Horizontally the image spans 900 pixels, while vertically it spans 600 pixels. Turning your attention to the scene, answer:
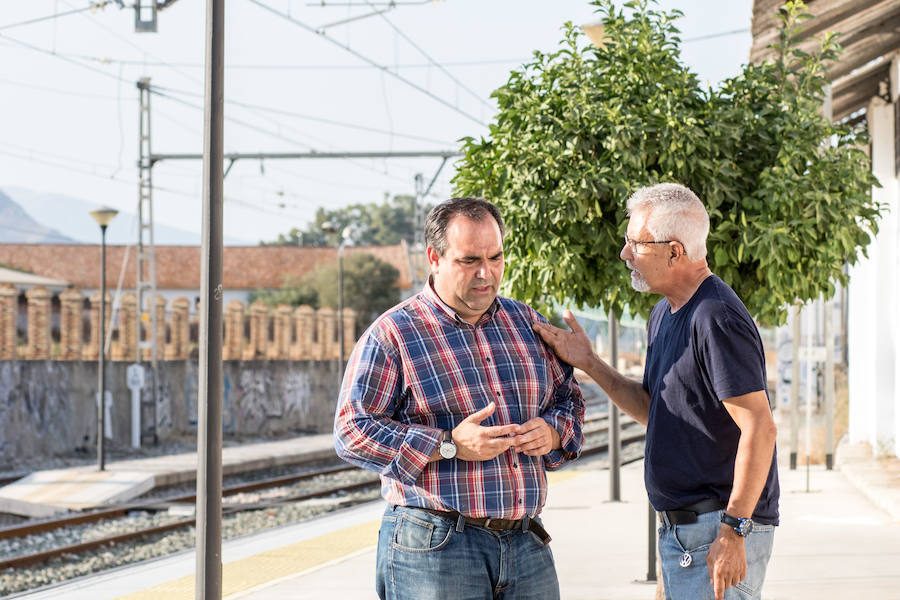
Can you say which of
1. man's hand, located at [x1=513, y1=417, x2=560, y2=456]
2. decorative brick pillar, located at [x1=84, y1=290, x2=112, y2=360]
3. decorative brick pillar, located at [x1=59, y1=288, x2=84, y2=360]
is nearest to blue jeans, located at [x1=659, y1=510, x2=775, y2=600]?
man's hand, located at [x1=513, y1=417, x2=560, y2=456]

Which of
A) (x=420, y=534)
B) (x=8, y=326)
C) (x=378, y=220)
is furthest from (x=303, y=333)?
(x=378, y=220)

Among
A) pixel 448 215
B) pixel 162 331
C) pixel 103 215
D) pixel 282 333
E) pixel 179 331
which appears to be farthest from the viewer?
pixel 282 333

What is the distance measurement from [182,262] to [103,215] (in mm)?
56559

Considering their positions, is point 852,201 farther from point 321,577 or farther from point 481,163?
point 321,577

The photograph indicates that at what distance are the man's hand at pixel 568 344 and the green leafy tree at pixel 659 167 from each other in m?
2.09

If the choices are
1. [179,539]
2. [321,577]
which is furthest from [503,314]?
[179,539]

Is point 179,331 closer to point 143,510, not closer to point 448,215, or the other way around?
point 143,510

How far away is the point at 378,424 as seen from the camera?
3.32 meters

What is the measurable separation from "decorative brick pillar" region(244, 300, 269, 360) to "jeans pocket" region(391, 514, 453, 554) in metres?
40.1

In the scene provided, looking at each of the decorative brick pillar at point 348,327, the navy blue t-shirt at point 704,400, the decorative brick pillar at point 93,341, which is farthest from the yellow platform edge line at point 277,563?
the decorative brick pillar at point 348,327

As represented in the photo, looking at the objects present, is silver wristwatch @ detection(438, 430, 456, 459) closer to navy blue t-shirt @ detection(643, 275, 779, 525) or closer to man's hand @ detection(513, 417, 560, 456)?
man's hand @ detection(513, 417, 560, 456)

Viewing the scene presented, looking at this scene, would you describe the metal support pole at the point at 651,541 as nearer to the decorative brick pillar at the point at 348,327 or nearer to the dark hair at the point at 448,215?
the dark hair at the point at 448,215

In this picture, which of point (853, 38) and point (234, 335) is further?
point (234, 335)

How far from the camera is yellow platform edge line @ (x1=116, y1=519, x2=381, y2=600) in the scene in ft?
28.6
